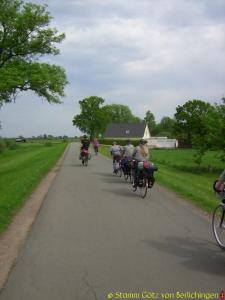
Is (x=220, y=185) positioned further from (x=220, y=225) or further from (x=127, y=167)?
(x=127, y=167)

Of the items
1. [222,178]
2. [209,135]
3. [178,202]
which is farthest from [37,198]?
[209,135]

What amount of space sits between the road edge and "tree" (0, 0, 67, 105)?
26.0 metres

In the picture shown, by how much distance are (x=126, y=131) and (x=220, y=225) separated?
405 ft

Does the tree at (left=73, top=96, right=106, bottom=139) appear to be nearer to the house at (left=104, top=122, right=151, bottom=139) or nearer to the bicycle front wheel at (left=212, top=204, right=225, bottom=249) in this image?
the house at (left=104, top=122, right=151, bottom=139)

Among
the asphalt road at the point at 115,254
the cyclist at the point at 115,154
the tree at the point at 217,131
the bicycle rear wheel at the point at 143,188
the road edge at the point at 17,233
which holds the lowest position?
the road edge at the point at 17,233

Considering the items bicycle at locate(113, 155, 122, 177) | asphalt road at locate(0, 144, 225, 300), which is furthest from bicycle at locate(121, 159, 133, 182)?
asphalt road at locate(0, 144, 225, 300)

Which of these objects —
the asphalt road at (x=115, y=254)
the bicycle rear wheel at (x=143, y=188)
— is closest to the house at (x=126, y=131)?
the bicycle rear wheel at (x=143, y=188)

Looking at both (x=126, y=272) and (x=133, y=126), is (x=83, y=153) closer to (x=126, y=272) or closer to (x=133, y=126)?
(x=126, y=272)

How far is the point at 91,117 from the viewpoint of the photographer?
408 ft

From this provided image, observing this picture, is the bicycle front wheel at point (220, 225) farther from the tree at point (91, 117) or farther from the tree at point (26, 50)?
the tree at point (91, 117)

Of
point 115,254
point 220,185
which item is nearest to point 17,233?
point 115,254

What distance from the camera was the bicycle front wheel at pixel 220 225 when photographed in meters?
7.81

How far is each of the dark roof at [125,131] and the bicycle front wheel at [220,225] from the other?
4772 inches

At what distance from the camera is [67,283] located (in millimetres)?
5973
